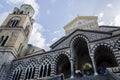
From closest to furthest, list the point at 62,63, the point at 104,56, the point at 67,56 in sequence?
the point at 67,56 < the point at 104,56 < the point at 62,63

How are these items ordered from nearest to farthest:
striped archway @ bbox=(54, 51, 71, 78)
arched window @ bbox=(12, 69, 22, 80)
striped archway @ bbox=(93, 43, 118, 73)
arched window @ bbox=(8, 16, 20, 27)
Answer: striped archway @ bbox=(93, 43, 118, 73)
striped archway @ bbox=(54, 51, 71, 78)
arched window @ bbox=(12, 69, 22, 80)
arched window @ bbox=(8, 16, 20, 27)

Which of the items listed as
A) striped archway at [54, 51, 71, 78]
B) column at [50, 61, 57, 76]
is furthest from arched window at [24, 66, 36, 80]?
striped archway at [54, 51, 71, 78]

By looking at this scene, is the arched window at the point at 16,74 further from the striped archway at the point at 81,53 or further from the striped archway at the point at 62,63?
the striped archway at the point at 81,53

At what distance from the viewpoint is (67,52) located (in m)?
16.0

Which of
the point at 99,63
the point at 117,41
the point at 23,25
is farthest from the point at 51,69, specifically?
the point at 23,25

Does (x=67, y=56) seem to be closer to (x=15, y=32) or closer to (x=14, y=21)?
(x=15, y=32)

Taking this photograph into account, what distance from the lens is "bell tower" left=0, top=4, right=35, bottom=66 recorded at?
1914 centimetres

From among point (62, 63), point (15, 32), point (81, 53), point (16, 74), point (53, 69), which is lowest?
point (16, 74)

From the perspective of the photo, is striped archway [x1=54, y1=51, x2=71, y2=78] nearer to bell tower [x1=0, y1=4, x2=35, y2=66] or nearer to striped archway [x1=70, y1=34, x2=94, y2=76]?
striped archway [x1=70, y1=34, x2=94, y2=76]

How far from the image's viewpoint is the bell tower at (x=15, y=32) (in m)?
19.1

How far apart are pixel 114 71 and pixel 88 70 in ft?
28.3

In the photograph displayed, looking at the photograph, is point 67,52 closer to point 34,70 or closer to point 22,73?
point 34,70

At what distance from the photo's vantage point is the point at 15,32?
848 inches

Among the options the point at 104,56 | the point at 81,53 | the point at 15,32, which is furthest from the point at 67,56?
the point at 15,32
